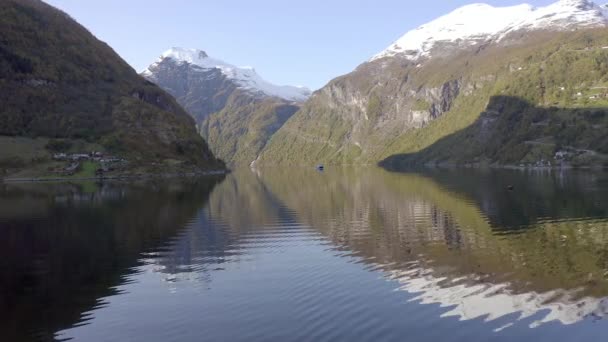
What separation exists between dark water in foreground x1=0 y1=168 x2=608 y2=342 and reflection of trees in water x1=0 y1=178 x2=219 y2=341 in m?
0.18

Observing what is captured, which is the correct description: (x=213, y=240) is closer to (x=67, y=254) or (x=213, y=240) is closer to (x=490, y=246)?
(x=67, y=254)

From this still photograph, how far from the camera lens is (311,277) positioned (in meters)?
39.9

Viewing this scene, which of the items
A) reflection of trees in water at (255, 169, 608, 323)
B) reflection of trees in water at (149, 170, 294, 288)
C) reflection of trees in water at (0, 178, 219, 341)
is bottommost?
reflection of trees in water at (255, 169, 608, 323)

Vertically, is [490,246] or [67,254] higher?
[67,254]

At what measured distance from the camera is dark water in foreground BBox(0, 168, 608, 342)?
28.0 m

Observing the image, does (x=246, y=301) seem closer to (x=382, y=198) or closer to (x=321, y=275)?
(x=321, y=275)

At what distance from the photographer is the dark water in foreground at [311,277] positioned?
91.8 feet

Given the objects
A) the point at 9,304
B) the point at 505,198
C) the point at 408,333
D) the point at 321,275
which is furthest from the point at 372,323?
the point at 505,198

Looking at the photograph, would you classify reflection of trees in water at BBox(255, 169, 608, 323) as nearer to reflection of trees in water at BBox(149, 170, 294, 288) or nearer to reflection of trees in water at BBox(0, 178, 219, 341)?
reflection of trees in water at BBox(149, 170, 294, 288)

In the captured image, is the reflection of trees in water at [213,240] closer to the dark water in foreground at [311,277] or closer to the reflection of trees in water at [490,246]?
the dark water in foreground at [311,277]

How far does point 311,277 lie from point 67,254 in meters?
25.6

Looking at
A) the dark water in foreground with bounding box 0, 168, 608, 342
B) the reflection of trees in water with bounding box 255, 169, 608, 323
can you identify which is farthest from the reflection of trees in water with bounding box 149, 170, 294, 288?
the reflection of trees in water with bounding box 255, 169, 608, 323

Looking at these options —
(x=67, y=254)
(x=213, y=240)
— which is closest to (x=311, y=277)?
(x=213, y=240)

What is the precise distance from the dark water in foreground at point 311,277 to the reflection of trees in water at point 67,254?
0.18 m
